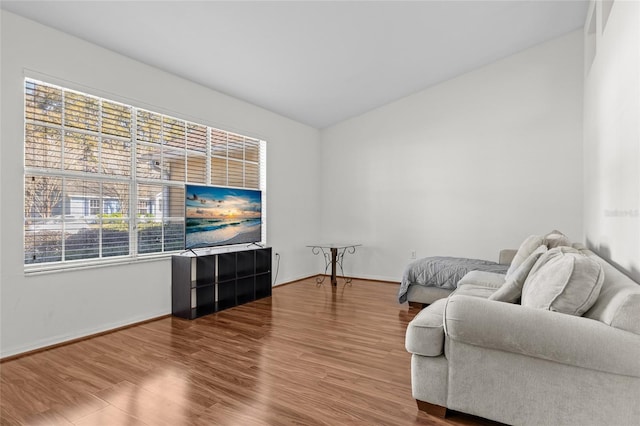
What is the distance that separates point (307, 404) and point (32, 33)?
358cm

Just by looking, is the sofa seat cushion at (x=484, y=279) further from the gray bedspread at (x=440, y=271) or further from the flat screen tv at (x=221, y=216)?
the flat screen tv at (x=221, y=216)

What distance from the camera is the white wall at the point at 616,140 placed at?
2176 millimetres

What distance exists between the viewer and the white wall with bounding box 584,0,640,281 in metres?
2.18

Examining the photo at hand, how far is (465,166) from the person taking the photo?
562 centimetres

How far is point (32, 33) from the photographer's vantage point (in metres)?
3.03

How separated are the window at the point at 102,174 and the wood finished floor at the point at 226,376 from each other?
90 cm

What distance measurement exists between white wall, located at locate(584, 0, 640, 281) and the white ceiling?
936 millimetres

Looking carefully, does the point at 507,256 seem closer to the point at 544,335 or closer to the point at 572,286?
the point at 572,286

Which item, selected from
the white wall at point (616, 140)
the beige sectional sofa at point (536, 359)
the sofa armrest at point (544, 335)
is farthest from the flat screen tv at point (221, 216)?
the white wall at point (616, 140)

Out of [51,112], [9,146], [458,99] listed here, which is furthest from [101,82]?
[458,99]

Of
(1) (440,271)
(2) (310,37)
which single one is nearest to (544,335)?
(1) (440,271)

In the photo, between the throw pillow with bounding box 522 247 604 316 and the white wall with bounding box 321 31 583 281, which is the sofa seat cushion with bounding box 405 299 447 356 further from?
the white wall with bounding box 321 31 583 281

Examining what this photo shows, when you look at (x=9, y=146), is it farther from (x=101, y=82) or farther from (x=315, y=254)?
(x=315, y=254)

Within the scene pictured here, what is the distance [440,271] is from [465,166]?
82.3 inches
